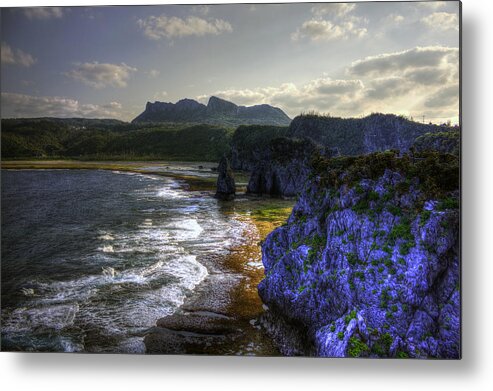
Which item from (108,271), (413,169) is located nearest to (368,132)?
(413,169)

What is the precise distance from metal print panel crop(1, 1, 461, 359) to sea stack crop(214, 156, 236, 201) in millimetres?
38

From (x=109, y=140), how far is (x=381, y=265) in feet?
15.5

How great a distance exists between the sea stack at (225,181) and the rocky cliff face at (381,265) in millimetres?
1610

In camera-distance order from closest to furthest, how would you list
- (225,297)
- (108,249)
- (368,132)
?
(368,132)
(108,249)
(225,297)

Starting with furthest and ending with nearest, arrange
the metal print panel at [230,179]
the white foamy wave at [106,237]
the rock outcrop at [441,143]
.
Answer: the white foamy wave at [106,237]
the rock outcrop at [441,143]
the metal print panel at [230,179]

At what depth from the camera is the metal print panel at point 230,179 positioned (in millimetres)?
4914

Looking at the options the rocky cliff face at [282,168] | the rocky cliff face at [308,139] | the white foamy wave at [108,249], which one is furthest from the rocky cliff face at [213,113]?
the white foamy wave at [108,249]

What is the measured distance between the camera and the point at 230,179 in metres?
6.33

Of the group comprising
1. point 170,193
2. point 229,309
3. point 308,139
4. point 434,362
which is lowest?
point 434,362

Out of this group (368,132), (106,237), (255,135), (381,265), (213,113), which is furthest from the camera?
(255,135)

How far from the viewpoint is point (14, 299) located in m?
5.62

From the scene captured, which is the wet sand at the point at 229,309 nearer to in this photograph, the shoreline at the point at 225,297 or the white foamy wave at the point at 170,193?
the shoreline at the point at 225,297

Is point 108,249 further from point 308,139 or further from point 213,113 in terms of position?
point 308,139

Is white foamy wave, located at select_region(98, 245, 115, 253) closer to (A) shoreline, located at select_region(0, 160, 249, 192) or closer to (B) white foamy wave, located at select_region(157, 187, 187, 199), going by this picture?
(B) white foamy wave, located at select_region(157, 187, 187, 199)
